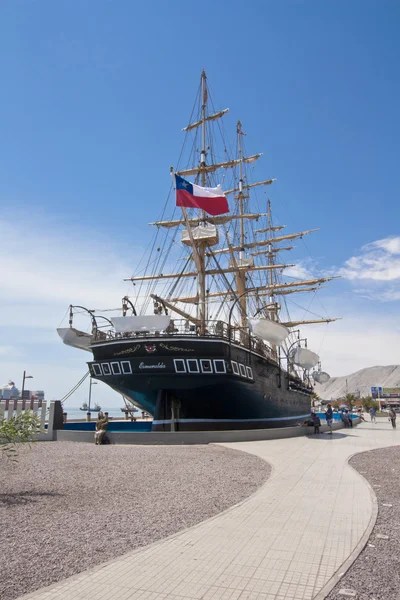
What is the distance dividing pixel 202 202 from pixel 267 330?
314 inches

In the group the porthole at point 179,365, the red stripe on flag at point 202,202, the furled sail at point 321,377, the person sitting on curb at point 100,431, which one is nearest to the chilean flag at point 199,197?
the red stripe on flag at point 202,202

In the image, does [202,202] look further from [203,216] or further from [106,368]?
[106,368]

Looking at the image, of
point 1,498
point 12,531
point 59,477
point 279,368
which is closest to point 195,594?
point 12,531

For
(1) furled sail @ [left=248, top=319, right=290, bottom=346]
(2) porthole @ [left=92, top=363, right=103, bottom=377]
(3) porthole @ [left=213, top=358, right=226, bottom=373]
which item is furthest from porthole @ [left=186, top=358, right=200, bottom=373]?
(2) porthole @ [left=92, top=363, right=103, bottom=377]

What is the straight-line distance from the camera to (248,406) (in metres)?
24.6

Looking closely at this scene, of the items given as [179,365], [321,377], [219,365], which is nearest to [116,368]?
[179,365]

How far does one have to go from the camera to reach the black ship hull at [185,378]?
70.7 ft

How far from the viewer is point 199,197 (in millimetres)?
25422

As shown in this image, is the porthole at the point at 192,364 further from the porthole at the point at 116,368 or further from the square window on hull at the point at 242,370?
the porthole at the point at 116,368

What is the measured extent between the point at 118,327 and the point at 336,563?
18.8 metres

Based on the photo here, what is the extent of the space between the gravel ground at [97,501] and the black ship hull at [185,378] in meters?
6.98

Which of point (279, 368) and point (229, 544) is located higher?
point (279, 368)

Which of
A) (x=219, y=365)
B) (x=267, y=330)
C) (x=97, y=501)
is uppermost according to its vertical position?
(x=267, y=330)

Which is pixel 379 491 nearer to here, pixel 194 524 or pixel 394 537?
pixel 394 537
